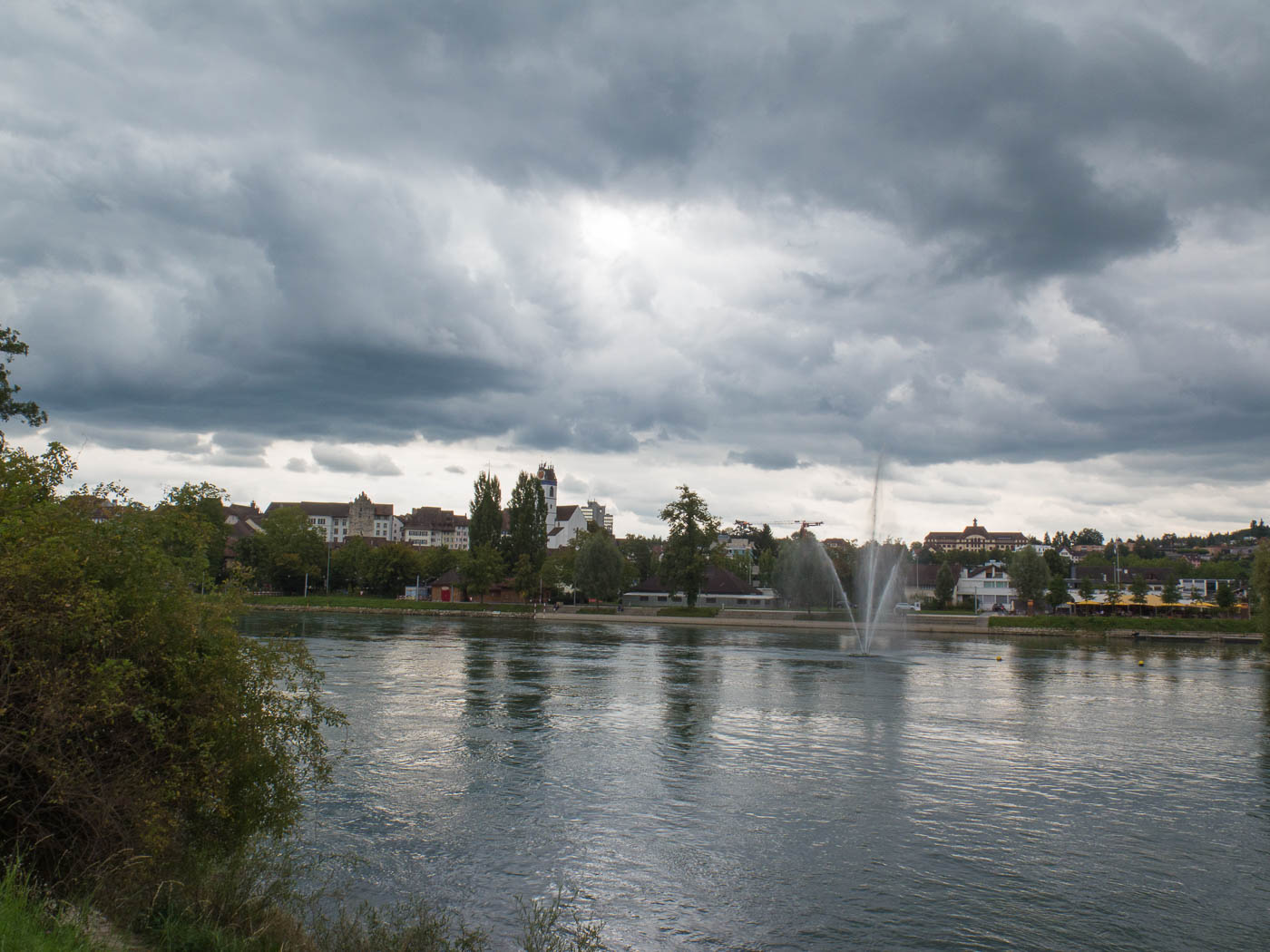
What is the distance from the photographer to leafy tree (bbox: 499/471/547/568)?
118 meters

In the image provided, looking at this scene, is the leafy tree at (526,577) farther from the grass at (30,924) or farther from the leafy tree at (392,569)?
the grass at (30,924)

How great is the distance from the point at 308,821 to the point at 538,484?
10685 cm

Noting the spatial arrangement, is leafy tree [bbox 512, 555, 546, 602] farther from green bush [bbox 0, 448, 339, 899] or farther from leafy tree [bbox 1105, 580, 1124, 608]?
green bush [bbox 0, 448, 339, 899]

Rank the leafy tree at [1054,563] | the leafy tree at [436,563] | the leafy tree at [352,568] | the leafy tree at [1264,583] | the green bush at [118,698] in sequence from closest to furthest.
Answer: the green bush at [118,698] → the leafy tree at [1264,583] → the leafy tree at [352,568] → the leafy tree at [436,563] → the leafy tree at [1054,563]

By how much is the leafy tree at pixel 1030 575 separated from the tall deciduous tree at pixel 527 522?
6097 cm

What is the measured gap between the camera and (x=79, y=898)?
9.28 m

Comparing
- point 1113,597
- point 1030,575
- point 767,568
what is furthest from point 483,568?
point 1113,597

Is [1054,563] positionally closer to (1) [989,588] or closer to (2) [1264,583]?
(1) [989,588]

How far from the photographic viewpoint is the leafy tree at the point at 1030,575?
113875 mm

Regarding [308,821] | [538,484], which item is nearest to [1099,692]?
[308,821]

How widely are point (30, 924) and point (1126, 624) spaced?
103m

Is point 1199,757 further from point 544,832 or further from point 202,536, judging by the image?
point 202,536

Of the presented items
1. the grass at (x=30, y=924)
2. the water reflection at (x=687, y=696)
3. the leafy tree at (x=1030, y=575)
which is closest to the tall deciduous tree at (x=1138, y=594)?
the leafy tree at (x=1030, y=575)

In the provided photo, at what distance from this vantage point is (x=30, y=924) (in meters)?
7.55
